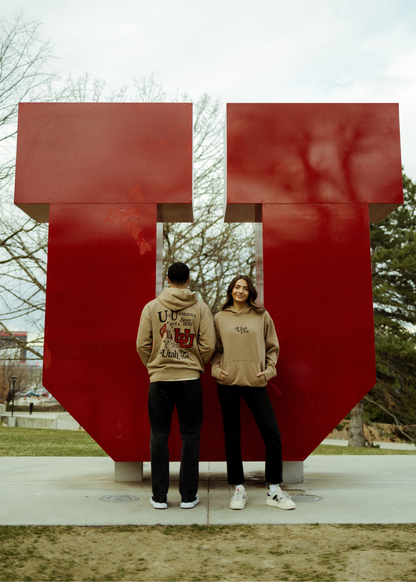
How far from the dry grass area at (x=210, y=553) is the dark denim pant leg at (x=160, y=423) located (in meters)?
0.68

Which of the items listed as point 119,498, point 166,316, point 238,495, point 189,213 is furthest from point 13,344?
point 238,495

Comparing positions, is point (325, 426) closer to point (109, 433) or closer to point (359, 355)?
point (359, 355)

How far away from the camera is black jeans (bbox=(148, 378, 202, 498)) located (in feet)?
12.8

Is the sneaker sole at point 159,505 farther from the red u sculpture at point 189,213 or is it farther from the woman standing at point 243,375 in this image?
the red u sculpture at point 189,213

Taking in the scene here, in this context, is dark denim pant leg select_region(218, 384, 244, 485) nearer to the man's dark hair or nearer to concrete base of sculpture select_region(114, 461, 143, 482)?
the man's dark hair

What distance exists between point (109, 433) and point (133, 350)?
0.79 metres

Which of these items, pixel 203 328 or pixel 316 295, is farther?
pixel 316 295

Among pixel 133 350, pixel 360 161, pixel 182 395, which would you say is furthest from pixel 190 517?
pixel 360 161

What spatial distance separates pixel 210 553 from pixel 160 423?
1.35 metres

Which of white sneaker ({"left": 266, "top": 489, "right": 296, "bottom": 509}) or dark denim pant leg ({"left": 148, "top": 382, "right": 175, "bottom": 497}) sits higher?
dark denim pant leg ({"left": 148, "top": 382, "right": 175, "bottom": 497})

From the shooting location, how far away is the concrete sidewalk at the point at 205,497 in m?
3.50

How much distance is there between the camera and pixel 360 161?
5.08 m

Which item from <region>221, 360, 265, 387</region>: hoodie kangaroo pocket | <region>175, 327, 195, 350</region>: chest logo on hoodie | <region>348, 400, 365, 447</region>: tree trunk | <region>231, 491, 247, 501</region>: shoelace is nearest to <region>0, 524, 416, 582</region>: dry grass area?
<region>231, 491, 247, 501</region>: shoelace

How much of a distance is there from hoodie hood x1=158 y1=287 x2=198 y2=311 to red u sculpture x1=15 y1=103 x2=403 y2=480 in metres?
0.80
